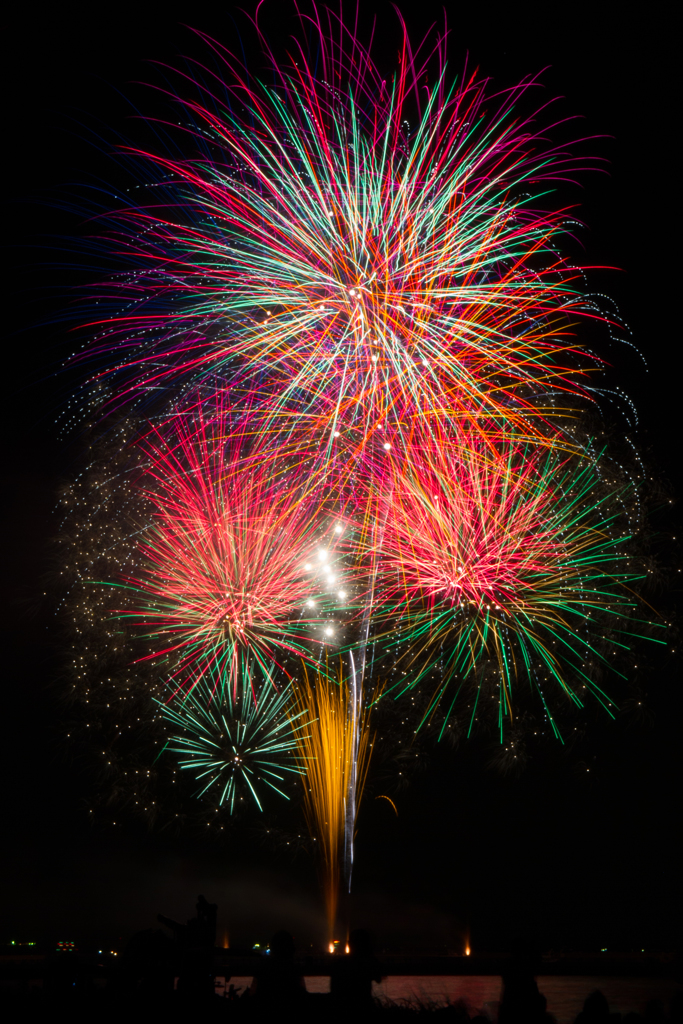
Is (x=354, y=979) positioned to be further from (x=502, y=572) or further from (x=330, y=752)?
(x=330, y=752)

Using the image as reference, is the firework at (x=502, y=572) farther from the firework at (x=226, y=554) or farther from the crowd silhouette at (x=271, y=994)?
the crowd silhouette at (x=271, y=994)

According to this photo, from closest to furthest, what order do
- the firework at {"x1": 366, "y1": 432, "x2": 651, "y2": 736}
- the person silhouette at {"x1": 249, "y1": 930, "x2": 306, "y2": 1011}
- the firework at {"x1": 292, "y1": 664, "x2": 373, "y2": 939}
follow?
the person silhouette at {"x1": 249, "y1": 930, "x2": 306, "y2": 1011}, the firework at {"x1": 366, "y1": 432, "x2": 651, "y2": 736}, the firework at {"x1": 292, "y1": 664, "x2": 373, "y2": 939}

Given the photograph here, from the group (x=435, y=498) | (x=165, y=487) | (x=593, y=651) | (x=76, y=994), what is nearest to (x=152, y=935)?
(x=76, y=994)

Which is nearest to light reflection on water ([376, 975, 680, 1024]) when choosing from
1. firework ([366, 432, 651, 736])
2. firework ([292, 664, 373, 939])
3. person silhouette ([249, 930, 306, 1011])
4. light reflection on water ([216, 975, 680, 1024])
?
light reflection on water ([216, 975, 680, 1024])

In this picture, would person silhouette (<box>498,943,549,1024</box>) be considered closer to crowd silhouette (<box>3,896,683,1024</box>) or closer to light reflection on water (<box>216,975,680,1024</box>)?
crowd silhouette (<box>3,896,683,1024</box>)

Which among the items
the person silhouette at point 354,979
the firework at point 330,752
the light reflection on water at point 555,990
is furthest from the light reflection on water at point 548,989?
the person silhouette at point 354,979

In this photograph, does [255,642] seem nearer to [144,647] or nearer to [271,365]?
[144,647]
